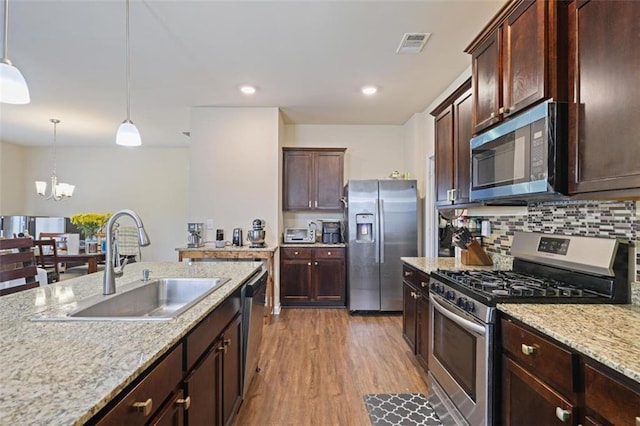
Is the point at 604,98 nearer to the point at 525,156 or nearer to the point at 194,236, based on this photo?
the point at 525,156

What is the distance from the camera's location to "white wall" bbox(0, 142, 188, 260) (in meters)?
6.77

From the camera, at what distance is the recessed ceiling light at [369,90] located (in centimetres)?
369

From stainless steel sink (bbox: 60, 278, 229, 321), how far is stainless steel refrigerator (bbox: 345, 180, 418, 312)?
8.47ft

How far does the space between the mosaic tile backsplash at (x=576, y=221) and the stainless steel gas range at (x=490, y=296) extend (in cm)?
7

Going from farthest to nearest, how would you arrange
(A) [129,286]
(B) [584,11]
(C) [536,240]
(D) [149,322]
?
(C) [536,240], (A) [129,286], (B) [584,11], (D) [149,322]

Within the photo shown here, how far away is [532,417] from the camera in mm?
1271

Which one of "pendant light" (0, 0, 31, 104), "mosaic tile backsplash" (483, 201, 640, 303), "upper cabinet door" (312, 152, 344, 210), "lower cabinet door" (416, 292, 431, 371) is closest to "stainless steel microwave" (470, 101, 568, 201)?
"mosaic tile backsplash" (483, 201, 640, 303)

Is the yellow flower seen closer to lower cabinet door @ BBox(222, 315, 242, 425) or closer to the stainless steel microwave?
lower cabinet door @ BBox(222, 315, 242, 425)

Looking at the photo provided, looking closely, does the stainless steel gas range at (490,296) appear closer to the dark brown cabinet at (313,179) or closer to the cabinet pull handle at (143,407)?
the cabinet pull handle at (143,407)

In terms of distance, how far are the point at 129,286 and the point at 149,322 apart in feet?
2.49

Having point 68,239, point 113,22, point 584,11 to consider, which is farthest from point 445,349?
point 68,239

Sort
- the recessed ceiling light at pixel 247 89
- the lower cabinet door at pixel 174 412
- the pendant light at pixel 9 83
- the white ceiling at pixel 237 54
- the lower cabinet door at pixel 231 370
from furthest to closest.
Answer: the recessed ceiling light at pixel 247 89 < the white ceiling at pixel 237 54 < the lower cabinet door at pixel 231 370 < the pendant light at pixel 9 83 < the lower cabinet door at pixel 174 412

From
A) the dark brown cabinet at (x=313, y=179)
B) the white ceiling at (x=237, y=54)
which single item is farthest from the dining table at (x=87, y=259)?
the dark brown cabinet at (x=313, y=179)

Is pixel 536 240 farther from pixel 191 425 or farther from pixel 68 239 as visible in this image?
pixel 68 239
